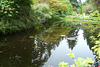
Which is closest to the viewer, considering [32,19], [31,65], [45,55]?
[31,65]

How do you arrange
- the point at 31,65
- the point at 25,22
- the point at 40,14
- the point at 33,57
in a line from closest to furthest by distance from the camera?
the point at 31,65 < the point at 33,57 < the point at 25,22 < the point at 40,14

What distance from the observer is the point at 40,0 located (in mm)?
23312

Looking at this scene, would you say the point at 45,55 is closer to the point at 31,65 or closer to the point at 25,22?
the point at 31,65

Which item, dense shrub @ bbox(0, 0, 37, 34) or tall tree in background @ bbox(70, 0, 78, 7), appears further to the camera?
tall tree in background @ bbox(70, 0, 78, 7)

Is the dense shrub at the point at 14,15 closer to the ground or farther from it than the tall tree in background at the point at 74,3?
closer to the ground

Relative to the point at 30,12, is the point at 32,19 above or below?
below

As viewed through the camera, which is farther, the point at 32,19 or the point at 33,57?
the point at 32,19

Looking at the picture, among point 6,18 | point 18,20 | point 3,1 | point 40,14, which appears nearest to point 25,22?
point 18,20

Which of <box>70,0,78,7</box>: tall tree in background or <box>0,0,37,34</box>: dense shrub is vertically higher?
<box>70,0,78,7</box>: tall tree in background

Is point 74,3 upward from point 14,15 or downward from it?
upward

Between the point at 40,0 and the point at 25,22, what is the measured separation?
15983 millimetres

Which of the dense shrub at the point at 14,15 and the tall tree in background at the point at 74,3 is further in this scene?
the tall tree in background at the point at 74,3

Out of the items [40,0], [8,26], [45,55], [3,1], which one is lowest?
[45,55]

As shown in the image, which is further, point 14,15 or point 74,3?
point 74,3
